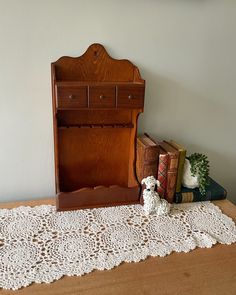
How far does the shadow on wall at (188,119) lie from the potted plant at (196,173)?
0.17 metres

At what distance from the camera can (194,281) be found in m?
0.77

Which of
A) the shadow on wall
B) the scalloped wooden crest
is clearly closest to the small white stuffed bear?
the shadow on wall

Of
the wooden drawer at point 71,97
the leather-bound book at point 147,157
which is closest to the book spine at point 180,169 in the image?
the leather-bound book at point 147,157

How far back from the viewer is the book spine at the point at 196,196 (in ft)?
3.75

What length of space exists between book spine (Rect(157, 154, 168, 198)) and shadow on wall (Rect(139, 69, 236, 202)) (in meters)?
0.21

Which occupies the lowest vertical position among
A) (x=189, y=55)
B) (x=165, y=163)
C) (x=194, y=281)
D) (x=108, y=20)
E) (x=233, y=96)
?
(x=194, y=281)

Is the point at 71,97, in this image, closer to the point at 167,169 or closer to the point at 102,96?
the point at 102,96

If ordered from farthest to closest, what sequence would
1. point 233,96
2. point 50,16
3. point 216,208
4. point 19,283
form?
point 233,96 < point 216,208 < point 50,16 < point 19,283

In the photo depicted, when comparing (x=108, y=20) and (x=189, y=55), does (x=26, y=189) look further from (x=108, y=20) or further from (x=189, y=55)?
(x=189, y=55)

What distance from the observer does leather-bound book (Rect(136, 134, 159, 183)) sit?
1074 mm

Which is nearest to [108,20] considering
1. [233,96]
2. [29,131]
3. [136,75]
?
[136,75]

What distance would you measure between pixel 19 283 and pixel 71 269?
14 cm

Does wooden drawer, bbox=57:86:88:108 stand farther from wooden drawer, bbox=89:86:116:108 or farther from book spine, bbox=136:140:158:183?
book spine, bbox=136:140:158:183

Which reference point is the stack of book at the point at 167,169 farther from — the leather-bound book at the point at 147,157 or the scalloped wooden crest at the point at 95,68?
the scalloped wooden crest at the point at 95,68
